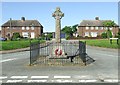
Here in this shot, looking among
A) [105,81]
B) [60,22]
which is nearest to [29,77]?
[105,81]

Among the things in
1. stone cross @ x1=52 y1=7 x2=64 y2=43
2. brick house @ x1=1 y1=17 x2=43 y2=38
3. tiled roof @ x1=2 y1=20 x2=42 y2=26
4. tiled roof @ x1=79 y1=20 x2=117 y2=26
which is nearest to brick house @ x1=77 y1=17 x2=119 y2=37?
tiled roof @ x1=79 y1=20 x2=117 y2=26

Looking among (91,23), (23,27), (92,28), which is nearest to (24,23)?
(23,27)

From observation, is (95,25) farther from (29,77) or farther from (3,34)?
(29,77)

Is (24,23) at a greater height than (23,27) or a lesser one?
→ greater

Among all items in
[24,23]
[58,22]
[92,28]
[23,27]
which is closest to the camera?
[58,22]

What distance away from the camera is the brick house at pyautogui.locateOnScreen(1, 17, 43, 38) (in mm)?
101188

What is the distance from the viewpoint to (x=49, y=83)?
32.6 ft

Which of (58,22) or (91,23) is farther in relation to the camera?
(91,23)

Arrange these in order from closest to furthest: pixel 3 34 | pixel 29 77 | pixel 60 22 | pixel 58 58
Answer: pixel 29 77 < pixel 58 58 < pixel 60 22 < pixel 3 34

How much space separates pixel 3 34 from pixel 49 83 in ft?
309

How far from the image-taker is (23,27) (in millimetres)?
102875

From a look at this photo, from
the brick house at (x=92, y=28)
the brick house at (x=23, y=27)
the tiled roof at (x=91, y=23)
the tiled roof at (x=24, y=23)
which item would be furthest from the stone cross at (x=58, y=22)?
the tiled roof at (x=91, y=23)

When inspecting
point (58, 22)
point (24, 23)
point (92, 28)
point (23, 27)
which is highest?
point (24, 23)

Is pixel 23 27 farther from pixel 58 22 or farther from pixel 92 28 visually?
pixel 58 22
